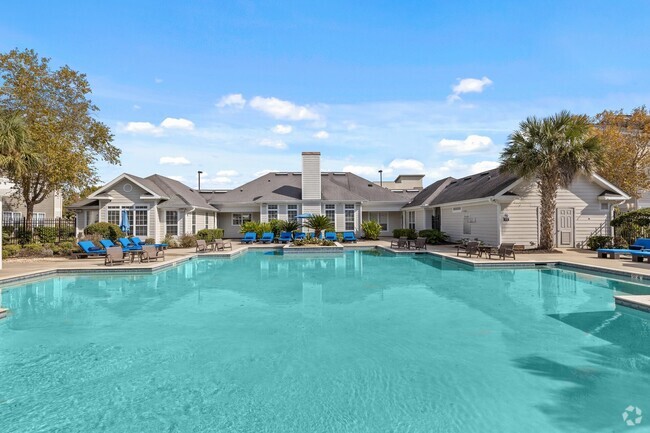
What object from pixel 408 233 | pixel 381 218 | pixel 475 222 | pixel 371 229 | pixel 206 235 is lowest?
pixel 408 233

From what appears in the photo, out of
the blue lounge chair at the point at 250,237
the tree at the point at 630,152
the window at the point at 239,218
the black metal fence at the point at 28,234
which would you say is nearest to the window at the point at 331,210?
the blue lounge chair at the point at 250,237

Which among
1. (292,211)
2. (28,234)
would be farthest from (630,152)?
(28,234)

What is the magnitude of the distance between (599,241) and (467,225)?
258 inches

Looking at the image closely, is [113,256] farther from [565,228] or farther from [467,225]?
[565,228]

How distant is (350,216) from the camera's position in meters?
28.9

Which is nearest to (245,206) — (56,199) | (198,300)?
(56,199)

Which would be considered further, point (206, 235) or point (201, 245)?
point (206, 235)

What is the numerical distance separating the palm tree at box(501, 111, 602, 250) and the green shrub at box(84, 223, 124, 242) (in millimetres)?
22319

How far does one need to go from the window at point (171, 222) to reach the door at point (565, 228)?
23.8 m

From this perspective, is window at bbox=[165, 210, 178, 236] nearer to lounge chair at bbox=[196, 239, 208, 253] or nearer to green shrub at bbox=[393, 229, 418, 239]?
lounge chair at bbox=[196, 239, 208, 253]

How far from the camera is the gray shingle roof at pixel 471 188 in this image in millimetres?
19781

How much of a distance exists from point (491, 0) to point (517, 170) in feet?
28.5

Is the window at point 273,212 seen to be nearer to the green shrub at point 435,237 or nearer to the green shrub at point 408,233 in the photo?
the green shrub at point 408,233

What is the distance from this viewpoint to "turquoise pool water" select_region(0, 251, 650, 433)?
3.91m
